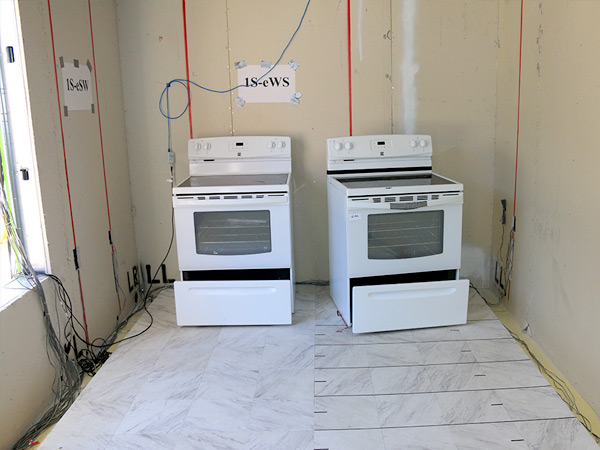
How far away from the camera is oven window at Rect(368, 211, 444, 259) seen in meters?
3.21

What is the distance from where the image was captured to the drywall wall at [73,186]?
101 inches

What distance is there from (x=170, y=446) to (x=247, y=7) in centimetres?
269

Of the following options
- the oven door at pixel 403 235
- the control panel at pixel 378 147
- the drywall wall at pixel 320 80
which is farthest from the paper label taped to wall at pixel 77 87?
the oven door at pixel 403 235

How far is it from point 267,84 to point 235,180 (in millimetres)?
758

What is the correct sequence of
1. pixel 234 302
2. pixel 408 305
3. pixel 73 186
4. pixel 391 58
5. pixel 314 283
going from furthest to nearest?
pixel 314 283, pixel 391 58, pixel 234 302, pixel 408 305, pixel 73 186

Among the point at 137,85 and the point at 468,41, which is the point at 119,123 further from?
the point at 468,41

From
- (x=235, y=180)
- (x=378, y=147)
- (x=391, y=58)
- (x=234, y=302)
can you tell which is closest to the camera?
(x=234, y=302)

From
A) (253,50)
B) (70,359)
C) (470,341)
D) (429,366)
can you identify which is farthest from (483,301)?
(70,359)

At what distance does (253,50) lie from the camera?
3785 mm

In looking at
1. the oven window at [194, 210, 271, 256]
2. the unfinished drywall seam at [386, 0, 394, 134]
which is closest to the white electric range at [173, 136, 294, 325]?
the oven window at [194, 210, 271, 256]

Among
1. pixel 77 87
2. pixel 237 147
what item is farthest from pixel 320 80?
pixel 77 87

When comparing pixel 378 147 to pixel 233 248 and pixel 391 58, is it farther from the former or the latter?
pixel 233 248

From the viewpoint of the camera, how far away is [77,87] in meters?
3.15

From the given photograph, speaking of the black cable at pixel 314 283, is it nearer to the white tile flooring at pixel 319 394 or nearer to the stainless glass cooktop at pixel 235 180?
the white tile flooring at pixel 319 394
